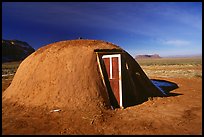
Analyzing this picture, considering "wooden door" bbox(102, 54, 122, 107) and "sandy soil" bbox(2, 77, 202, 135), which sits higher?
"wooden door" bbox(102, 54, 122, 107)

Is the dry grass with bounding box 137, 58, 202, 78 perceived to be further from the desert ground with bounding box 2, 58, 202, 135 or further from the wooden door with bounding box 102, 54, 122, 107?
the wooden door with bounding box 102, 54, 122, 107

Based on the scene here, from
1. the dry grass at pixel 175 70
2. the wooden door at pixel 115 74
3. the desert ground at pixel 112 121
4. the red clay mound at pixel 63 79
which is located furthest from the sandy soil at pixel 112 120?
the dry grass at pixel 175 70

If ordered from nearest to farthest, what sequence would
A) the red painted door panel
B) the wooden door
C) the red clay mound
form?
the red clay mound
the wooden door
the red painted door panel

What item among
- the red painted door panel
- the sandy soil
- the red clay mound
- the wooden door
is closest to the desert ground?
the sandy soil

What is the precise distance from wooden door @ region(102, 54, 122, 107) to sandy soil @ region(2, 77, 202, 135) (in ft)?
2.89

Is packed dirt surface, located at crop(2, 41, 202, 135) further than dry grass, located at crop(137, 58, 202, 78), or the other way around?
dry grass, located at crop(137, 58, 202, 78)

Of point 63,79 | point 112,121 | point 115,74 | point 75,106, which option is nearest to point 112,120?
point 112,121

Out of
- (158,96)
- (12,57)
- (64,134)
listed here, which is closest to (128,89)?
(158,96)

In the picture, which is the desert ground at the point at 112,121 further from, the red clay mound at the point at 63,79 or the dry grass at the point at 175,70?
the dry grass at the point at 175,70

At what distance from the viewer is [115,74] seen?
10.3 m

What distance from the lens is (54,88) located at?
1026 cm

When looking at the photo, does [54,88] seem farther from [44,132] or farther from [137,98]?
[137,98]

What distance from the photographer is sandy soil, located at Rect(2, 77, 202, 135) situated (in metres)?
7.32

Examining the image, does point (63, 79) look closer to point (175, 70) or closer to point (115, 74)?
point (115, 74)
